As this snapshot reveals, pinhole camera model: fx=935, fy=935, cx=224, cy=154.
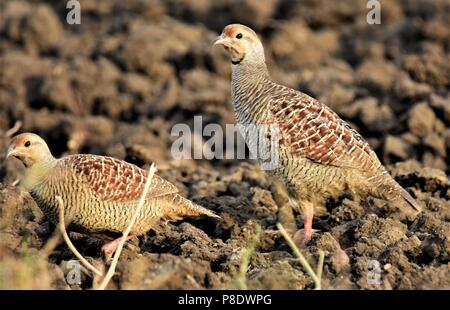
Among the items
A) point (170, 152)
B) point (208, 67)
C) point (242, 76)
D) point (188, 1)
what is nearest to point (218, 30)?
point (188, 1)

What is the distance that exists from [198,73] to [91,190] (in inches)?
273

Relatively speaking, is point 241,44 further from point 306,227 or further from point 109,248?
point 109,248

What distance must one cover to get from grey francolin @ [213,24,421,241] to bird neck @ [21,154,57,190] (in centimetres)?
176

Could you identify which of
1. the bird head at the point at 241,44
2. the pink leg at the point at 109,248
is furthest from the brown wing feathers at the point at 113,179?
the bird head at the point at 241,44

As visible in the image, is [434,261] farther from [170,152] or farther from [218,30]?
[218,30]

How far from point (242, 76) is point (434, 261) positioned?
2406mm

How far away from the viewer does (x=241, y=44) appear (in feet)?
27.1

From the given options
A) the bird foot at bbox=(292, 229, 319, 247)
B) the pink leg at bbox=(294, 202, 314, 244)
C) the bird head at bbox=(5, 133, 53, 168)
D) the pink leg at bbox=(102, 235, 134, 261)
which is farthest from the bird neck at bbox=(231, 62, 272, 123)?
the bird head at bbox=(5, 133, 53, 168)

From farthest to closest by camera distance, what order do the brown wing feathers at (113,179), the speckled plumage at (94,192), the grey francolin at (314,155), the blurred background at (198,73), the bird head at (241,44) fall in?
the blurred background at (198,73), the bird head at (241,44), the grey francolin at (314,155), the brown wing feathers at (113,179), the speckled plumage at (94,192)

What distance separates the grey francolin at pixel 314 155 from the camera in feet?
25.5

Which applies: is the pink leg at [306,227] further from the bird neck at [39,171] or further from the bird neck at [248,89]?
the bird neck at [39,171]

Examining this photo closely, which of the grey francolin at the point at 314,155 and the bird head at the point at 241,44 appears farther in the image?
the bird head at the point at 241,44

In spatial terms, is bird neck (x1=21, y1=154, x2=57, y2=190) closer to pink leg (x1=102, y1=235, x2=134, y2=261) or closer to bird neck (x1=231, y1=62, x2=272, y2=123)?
pink leg (x1=102, y1=235, x2=134, y2=261)

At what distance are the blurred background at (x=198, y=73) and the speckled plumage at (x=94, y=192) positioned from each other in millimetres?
884
